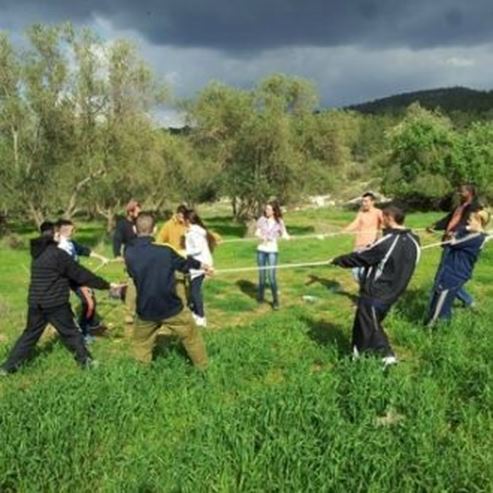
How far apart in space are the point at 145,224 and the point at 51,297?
211 centimetres

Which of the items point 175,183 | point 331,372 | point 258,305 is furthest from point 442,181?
point 331,372

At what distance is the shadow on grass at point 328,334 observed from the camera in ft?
33.5

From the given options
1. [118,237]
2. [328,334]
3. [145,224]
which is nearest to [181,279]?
[145,224]

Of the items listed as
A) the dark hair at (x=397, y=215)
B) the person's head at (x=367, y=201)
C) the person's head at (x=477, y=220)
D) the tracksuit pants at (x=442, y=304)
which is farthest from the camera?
the person's head at (x=367, y=201)

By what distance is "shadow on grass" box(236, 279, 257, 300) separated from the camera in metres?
16.6

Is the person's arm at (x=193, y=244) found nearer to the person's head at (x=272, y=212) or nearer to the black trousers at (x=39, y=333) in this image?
the person's head at (x=272, y=212)

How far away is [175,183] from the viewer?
193ft

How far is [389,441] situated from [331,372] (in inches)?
94.9

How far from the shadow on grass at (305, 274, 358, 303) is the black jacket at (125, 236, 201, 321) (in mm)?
7196

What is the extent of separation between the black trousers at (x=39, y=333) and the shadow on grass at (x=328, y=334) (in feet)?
12.1

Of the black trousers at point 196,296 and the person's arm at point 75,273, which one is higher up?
the person's arm at point 75,273

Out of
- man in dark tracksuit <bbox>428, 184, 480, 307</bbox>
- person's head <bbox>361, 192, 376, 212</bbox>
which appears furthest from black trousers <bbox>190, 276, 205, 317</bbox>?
man in dark tracksuit <bbox>428, 184, 480, 307</bbox>

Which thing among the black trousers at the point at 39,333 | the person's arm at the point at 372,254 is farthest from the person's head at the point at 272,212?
the person's arm at the point at 372,254

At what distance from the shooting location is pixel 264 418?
6.52 meters
